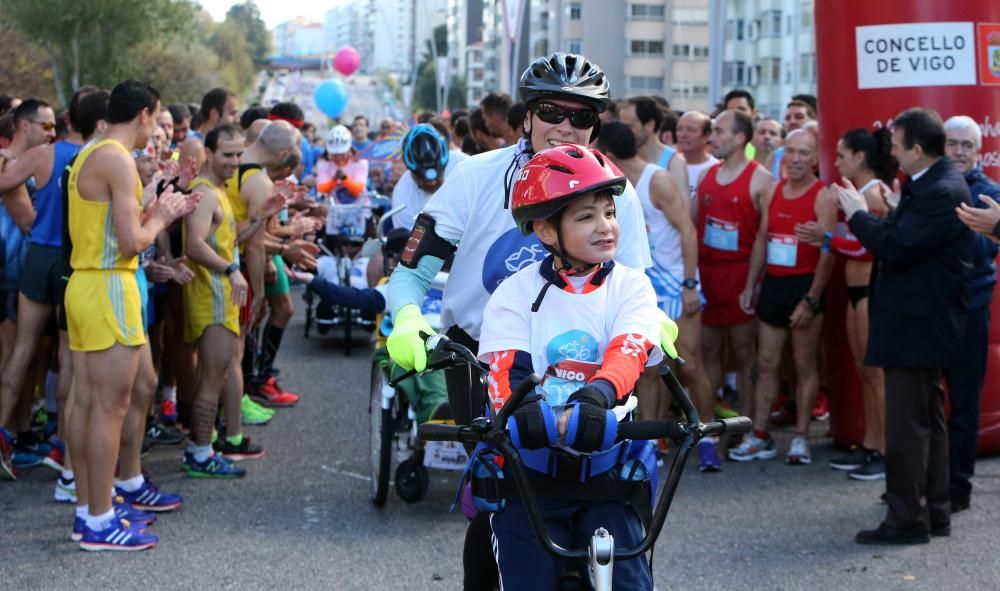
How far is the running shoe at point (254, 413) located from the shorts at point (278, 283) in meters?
0.79

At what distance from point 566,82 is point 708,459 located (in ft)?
14.6

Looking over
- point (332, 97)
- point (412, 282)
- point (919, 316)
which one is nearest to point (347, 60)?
point (332, 97)

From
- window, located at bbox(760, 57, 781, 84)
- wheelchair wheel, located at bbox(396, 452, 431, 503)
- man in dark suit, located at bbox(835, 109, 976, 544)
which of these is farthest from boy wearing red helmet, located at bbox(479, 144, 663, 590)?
window, located at bbox(760, 57, 781, 84)

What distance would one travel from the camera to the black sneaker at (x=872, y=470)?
778 cm

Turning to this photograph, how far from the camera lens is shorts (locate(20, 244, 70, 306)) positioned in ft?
24.5

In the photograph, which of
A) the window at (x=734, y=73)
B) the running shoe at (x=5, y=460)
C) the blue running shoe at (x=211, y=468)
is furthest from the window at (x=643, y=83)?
the running shoe at (x=5, y=460)

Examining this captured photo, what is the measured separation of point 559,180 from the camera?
11.3ft

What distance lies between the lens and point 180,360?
28.0 ft

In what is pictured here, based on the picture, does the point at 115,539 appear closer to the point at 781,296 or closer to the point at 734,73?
the point at 781,296

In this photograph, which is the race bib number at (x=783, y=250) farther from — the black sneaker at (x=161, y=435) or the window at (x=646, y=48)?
the window at (x=646, y=48)

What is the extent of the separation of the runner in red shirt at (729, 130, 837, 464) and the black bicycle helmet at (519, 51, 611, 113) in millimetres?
4237

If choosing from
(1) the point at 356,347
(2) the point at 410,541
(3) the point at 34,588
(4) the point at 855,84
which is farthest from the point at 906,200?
(1) the point at 356,347

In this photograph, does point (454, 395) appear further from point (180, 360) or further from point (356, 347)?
point (356, 347)

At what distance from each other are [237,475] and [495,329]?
15.4 feet
